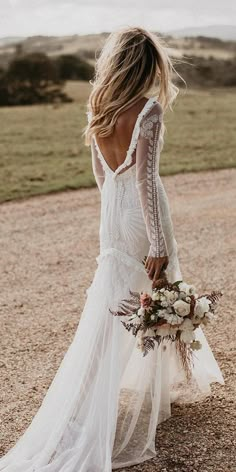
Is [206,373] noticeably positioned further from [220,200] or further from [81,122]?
[81,122]

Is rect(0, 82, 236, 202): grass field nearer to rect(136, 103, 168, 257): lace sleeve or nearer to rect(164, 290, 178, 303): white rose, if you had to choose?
rect(136, 103, 168, 257): lace sleeve

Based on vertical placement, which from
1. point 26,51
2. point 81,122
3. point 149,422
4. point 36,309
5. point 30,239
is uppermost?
point 26,51

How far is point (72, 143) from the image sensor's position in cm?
1844

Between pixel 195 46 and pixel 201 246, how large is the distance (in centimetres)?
2456

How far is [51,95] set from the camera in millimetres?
25422

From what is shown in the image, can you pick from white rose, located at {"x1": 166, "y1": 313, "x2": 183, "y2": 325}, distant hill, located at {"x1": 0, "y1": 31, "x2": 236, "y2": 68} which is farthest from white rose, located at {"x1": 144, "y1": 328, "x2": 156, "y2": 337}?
distant hill, located at {"x1": 0, "y1": 31, "x2": 236, "y2": 68}

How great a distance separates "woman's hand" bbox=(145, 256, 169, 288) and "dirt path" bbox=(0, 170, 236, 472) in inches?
40.0

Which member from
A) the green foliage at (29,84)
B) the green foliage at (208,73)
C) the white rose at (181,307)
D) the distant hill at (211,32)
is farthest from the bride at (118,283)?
the green foliage at (208,73)

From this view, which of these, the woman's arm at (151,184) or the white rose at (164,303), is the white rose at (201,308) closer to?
the white rose at (164,303)

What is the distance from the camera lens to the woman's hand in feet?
14.0

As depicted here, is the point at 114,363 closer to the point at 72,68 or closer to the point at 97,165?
the point at 97,165

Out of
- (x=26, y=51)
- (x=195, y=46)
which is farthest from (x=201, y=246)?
(x=195, y=46)

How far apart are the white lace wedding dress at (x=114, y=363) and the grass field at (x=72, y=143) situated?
26.8 feet

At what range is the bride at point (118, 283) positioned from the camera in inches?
160
